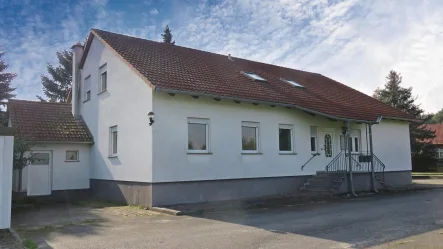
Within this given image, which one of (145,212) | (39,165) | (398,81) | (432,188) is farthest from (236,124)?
(398,81)

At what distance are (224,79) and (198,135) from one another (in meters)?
3.25

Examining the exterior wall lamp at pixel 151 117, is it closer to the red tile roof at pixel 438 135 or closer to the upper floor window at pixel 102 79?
the upper floor window at pixel 102 79

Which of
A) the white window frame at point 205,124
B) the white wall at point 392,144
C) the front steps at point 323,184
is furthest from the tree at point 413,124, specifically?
the white window frame at point 205,124

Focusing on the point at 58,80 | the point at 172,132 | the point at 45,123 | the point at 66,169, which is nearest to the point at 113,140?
the point at 66,169

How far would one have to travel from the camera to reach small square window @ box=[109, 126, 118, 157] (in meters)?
16.1

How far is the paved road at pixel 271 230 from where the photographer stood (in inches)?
292

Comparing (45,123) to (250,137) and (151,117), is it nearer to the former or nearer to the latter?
(151,117)

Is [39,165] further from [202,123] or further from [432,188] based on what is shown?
[432,188]

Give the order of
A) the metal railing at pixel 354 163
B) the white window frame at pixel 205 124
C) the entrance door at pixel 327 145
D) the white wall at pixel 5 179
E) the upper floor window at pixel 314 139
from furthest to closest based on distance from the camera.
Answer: the metal railing at pixel 354 163
the entrance door at pixel 327 145
the upper floor window at pixel 314 139
the white window frame at pixel 205 124
the white wall at pixel 5 179

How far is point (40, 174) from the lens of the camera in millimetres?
16859

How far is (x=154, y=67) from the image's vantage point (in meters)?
14.7

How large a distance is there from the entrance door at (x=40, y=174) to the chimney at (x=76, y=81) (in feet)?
11.2

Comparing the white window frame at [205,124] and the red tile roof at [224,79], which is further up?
the red tile roof at [224,79]

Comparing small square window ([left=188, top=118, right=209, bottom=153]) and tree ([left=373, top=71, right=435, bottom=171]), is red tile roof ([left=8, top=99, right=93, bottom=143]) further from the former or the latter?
tree ([left=373, top=71, right=435, bottom=171])
